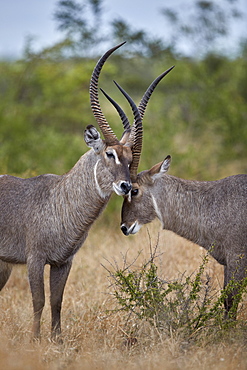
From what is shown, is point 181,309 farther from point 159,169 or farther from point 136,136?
point 136,136

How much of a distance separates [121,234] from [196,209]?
13.0 ft

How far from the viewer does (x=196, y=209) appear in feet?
22.1

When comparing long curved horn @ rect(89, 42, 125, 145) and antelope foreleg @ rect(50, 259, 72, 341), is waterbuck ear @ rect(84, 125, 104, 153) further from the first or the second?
antelope foreleg @ rect(50, 259, 72, 341)

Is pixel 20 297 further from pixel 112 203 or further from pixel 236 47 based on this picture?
pixel 236 47

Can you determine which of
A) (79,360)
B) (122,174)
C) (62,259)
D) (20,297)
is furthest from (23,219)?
(20,297)

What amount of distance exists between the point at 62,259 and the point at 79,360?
1399mm

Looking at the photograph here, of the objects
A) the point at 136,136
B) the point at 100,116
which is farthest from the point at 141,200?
the point at 100,116

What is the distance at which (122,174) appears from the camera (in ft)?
19.6

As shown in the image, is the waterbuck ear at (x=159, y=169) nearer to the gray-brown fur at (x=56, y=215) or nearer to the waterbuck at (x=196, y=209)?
the waterbuck at (x=196, y=209)

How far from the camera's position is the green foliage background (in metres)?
13.7

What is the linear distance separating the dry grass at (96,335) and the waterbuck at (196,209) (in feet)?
1.17

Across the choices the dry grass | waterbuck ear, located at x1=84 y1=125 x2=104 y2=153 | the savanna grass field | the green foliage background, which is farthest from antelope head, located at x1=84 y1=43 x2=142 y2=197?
the green foliage background

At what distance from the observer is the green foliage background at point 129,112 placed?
13.7m

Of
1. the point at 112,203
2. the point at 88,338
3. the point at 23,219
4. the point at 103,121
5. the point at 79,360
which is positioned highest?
the point at 103,121
